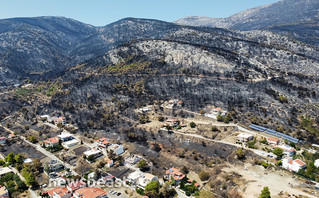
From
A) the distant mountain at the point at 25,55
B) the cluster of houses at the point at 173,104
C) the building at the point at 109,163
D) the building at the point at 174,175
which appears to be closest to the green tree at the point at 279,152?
the building at the point at 174,175

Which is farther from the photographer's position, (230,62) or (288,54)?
(288,54)

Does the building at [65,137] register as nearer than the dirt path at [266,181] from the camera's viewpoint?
No

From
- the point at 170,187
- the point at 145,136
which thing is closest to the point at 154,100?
the point at 145,136

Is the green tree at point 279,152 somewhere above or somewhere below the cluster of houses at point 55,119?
below

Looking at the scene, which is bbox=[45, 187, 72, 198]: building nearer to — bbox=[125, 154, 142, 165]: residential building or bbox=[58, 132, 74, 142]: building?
bbox=[125, 154, 142, 165]: residential building

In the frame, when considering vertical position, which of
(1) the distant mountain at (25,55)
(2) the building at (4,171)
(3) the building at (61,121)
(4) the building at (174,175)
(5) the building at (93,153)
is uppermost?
(1) the distant mountain at (25,55)

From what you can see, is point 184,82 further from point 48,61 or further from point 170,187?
point 48,61

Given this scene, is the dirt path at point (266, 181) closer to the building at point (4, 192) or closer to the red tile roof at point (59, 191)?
the red tile roof at point (59, 191)

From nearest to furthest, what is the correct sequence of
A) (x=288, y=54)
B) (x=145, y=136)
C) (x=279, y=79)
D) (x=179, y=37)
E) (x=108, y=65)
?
(x=145, y=136), (x=279, y=79), (x=288, y=54), (x=108, y=65), (x=179, y=37)
